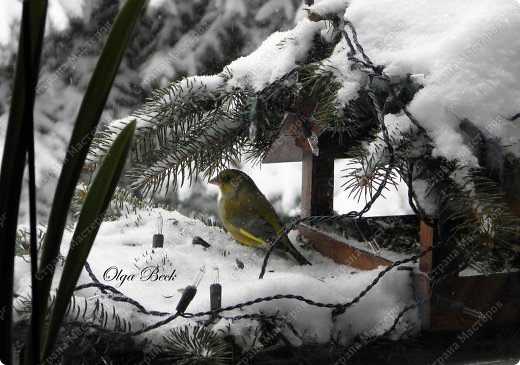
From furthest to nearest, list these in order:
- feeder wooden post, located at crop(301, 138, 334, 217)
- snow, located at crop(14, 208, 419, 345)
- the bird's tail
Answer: feeder wooden post, located at crop(301, 138, 334, 217), the bird's tail, snow, located at crop(14, 208, 419, 345)

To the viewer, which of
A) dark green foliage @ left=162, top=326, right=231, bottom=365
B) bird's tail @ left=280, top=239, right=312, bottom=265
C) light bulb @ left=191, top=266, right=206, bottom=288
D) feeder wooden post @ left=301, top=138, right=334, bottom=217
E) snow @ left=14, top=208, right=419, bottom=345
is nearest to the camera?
dark green foliage @ left=162, top=326, right=231, bottom=365

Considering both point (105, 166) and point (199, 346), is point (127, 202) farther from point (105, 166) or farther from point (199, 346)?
point (105, 166)

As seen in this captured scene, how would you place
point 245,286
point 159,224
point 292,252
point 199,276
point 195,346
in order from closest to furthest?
point 195,346
point 245,286
point 199,276
point 292,252
point 159,224

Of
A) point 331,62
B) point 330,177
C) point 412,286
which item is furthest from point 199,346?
point 330,177

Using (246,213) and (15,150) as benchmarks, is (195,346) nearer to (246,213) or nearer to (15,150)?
(15,150)

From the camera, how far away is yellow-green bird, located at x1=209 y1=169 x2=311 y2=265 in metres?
1.34

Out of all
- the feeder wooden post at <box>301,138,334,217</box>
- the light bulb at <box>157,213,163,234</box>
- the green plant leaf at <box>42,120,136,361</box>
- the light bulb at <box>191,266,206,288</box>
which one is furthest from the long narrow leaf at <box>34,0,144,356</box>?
the feeder wooden post at <box>301,138,334,217</box>

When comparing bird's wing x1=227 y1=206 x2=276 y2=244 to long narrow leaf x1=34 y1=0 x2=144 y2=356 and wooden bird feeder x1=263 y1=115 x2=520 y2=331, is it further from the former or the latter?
long narrow leaf x1=34 y1=0 x2=144 y2=356

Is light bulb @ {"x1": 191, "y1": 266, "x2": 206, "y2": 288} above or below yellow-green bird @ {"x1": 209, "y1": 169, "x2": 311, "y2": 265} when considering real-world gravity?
below

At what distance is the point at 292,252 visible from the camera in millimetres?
1331

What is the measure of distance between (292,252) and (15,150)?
2.41 ft

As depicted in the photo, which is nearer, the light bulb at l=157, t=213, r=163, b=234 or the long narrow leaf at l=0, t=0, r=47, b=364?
the long narrow leaf at l=0, t=0, r=47, b=364

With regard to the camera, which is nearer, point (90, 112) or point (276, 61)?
point (90, 112)

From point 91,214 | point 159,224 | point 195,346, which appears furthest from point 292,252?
point 91,214
